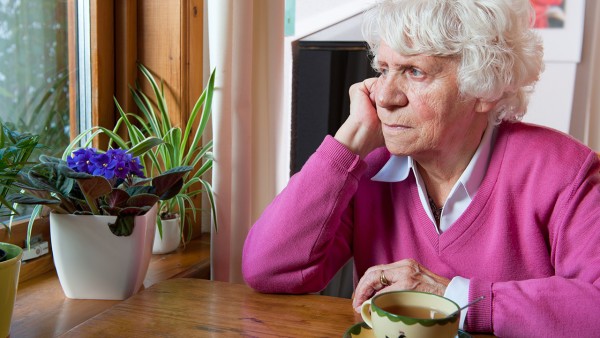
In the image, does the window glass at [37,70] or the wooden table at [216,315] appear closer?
→ the wooden table at [216,315]

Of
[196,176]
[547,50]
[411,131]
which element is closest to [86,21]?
[196,176]

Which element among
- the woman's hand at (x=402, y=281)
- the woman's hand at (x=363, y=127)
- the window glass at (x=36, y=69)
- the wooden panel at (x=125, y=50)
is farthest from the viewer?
the wooden panel at (x=125, y=50)

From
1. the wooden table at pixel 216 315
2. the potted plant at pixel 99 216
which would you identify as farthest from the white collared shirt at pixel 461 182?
the potted plant at pixel 99 216

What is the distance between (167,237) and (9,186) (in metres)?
0.78

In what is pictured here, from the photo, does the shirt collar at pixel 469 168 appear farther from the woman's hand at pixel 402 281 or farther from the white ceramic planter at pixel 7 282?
the white ceramic planter at pixel 7 282

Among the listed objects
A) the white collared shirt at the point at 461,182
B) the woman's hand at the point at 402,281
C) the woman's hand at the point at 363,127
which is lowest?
the woman's hand at the point at 402,281

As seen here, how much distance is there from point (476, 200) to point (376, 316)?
644 mm

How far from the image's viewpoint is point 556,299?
113cm

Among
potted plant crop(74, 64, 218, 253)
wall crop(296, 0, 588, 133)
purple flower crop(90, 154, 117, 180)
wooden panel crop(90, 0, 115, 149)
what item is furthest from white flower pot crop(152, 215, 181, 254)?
wall crop(296, 0, 588, 133)

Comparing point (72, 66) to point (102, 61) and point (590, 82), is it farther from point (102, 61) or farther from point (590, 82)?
point (590, 82)

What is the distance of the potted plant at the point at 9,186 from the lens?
1.12 m

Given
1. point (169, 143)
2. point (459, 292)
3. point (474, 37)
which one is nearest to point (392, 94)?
point (474, 37)

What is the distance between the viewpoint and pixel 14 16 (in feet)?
5.38

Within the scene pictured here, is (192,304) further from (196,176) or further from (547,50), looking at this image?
(547,50)
